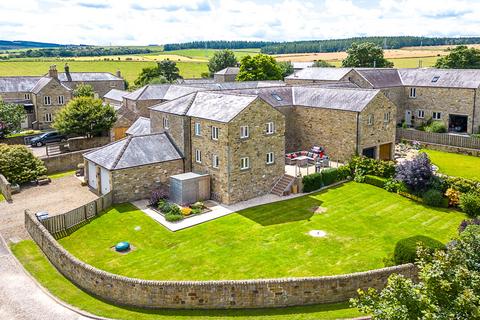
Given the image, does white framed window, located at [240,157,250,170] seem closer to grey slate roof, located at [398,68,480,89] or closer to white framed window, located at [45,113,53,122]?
grey slate roof, located at [398,68,480,89]

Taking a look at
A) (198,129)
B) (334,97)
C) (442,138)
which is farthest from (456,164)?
(198,129)

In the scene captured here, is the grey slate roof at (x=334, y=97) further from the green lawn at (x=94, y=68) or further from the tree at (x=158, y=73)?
the green lawn at (x=94, y=68)

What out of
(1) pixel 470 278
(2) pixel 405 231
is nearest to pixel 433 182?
(2) pixel 405 231

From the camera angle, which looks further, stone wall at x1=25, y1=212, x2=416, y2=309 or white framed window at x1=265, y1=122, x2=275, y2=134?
white framed window at x1=265, y1=122, x2=275, y2=134

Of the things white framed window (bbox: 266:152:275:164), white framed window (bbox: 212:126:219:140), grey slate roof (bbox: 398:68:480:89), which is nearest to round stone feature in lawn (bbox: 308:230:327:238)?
white framed window (bbox: 266:152:275:164)

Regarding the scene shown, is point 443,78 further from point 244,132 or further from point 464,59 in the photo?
point 244,132
